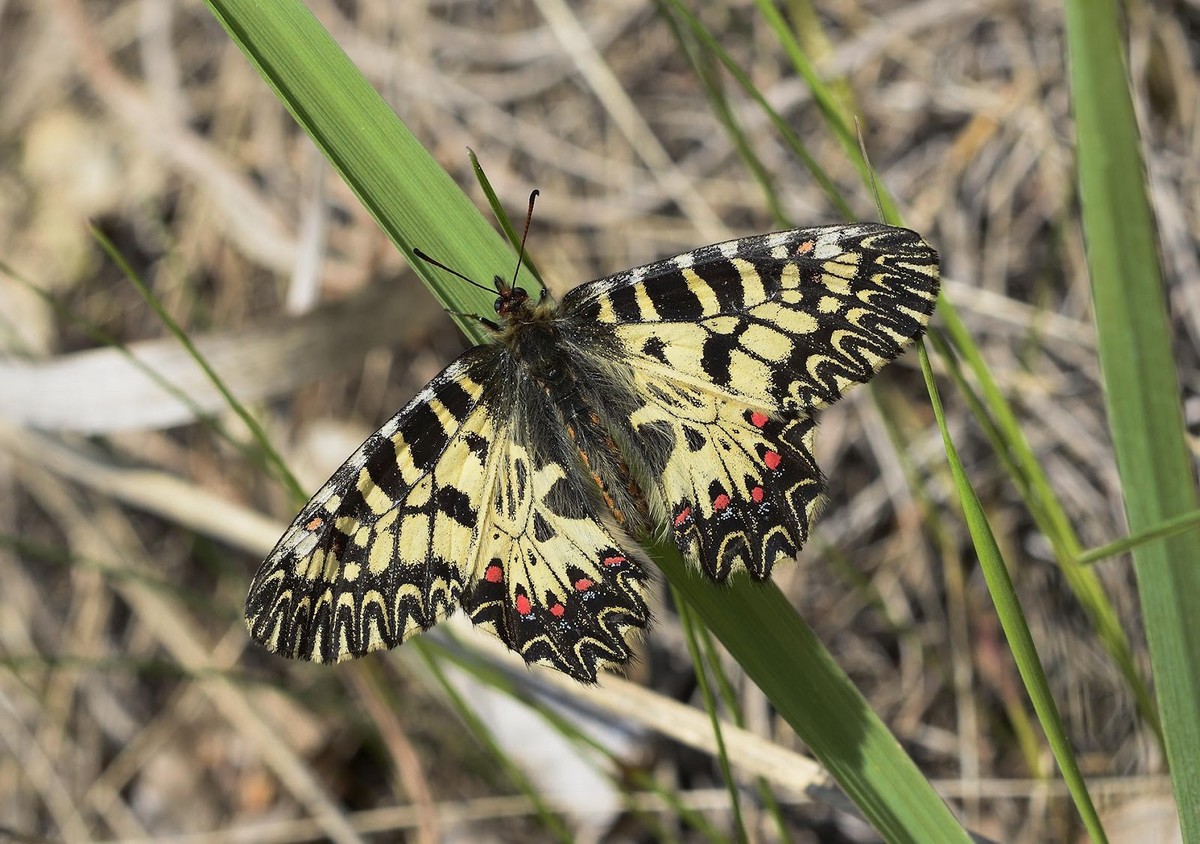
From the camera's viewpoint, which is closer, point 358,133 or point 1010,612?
point 1010,612

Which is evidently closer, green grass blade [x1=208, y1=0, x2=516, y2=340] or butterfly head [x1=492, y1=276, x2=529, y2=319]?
green grass blade [x1=208, y1=0, x2=516, y2=340]

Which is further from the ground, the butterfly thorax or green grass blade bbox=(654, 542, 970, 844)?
the butterfly thorax

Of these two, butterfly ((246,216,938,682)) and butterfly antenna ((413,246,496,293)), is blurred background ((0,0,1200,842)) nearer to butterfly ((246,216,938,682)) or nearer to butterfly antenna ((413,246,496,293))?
butterfly ((246,216,938,682))

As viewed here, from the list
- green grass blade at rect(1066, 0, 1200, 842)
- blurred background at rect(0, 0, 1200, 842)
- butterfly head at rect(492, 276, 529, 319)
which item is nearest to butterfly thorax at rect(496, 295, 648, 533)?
butterfly head at rect(492, 276, 529, 319)

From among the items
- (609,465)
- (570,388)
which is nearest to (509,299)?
(570,388)

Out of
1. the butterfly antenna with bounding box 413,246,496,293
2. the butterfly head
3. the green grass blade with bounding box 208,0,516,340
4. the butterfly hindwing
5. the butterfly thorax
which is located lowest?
the butterfly hindwing

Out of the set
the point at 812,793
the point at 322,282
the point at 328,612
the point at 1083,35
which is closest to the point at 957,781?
the point at 812,793

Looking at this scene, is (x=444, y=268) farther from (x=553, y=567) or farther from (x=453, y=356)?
(x=453, y=356)
